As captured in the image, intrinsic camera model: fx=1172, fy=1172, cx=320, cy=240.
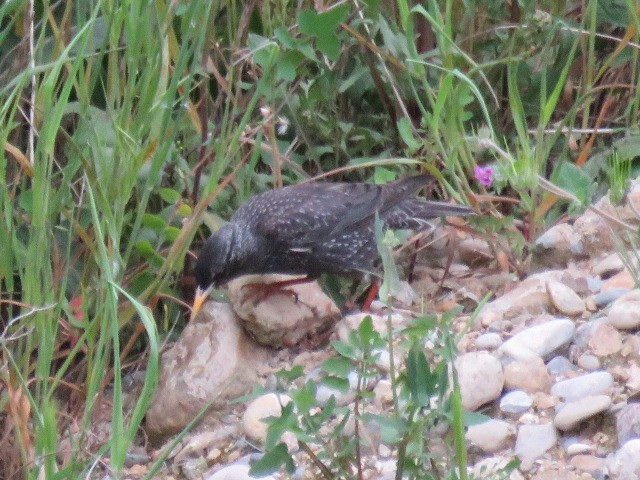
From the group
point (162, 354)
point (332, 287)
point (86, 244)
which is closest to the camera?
point (86, 244)

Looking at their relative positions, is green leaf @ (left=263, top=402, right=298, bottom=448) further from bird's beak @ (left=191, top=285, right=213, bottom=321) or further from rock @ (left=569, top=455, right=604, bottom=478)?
bird's beak @ (left=191, top=285, right=213, bottom=321)

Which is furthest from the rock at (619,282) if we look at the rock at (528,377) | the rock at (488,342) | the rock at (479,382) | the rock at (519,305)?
the rock at (479,382)

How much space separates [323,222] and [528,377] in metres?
1.77

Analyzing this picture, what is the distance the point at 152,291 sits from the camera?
3496 mm

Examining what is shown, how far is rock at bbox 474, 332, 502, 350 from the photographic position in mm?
3455

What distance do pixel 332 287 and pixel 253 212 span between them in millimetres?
560

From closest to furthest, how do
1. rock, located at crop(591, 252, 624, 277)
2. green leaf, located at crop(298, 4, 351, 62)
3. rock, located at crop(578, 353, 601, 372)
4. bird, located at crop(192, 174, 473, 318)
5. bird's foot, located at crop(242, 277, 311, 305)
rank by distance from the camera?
1. rock, located at crop(578, 353, 601, 372)
2. rock, located at crop(591, 252, 624, 277)
3. green leaf, located at crop(298, 4, 351, 62)
4. bird's foot, located at crop(242, 277, 311, 305)
5. bird, located at crop(192, 174, 473, 318)

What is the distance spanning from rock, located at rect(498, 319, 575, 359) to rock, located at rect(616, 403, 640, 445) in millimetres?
495

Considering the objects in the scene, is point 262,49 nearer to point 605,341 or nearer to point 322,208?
point 322,208

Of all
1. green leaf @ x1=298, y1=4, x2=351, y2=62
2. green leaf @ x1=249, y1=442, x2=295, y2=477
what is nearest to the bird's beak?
green leaf @ x1=298, y1=4, x2=351, y2=62

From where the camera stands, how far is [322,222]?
4.80 meters

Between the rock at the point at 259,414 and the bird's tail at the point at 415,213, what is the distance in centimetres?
141

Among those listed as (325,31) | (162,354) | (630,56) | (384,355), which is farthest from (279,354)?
(630,56)

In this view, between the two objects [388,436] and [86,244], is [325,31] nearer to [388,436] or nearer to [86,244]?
[86,244]
